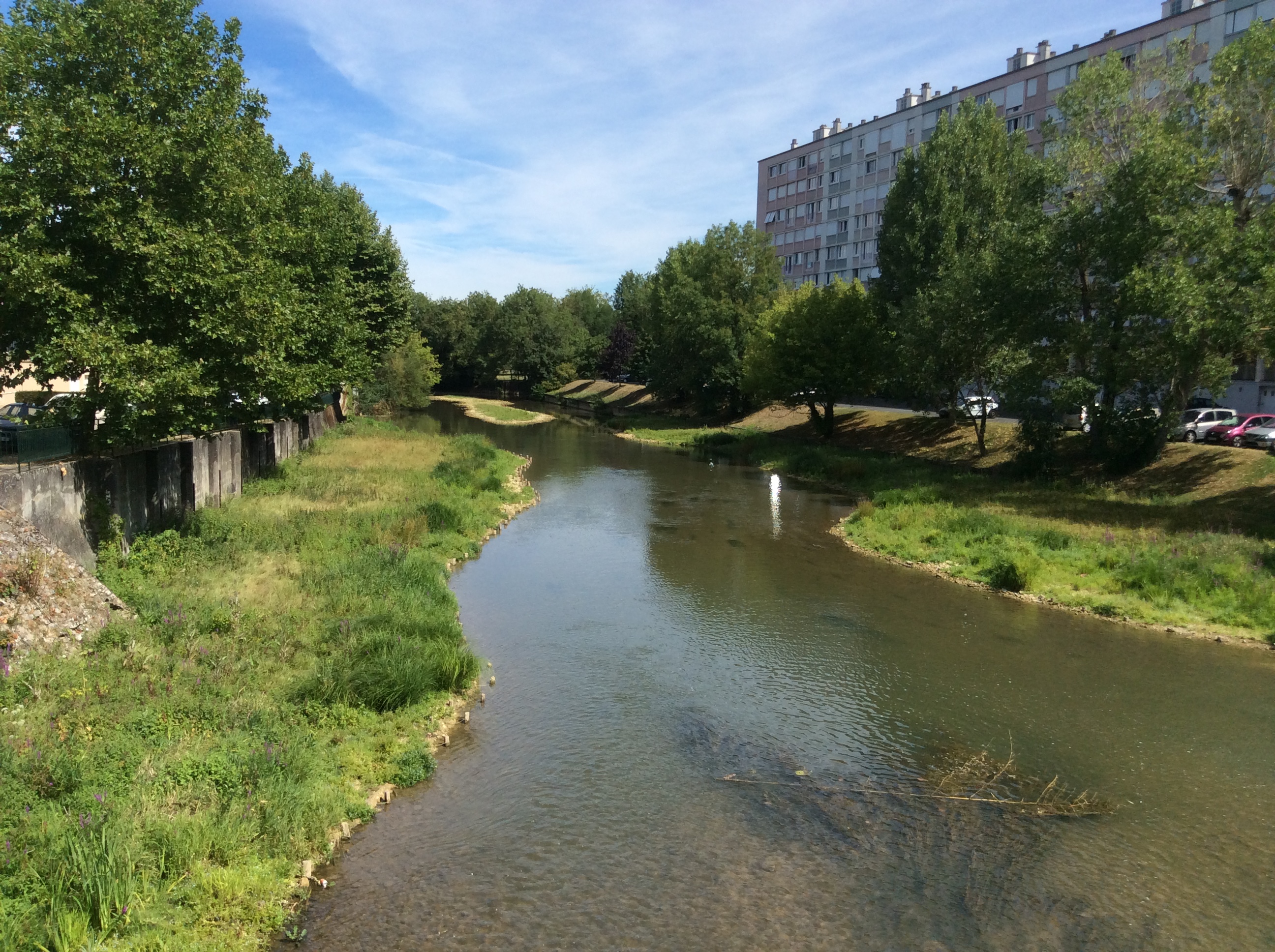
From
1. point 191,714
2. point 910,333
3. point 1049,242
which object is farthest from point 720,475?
point 191,714

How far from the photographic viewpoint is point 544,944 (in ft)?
28.4

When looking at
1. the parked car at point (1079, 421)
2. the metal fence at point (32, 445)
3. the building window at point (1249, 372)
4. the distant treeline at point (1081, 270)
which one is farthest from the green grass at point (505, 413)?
the metal fence at point (32, 445)

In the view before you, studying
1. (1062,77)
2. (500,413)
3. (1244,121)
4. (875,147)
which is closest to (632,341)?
(500,413)

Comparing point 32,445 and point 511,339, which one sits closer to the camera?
point 32,445

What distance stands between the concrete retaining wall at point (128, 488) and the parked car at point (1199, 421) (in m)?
39.7

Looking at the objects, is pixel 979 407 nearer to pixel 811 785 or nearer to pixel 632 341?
pixel 811 785

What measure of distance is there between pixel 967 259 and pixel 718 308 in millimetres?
30777

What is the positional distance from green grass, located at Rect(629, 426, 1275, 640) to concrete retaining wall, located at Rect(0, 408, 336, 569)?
20.8 metres

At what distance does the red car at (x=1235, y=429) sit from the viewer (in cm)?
3778

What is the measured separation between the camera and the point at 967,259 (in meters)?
39.8

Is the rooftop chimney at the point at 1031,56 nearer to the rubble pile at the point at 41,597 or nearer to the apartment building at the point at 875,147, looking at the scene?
the apartment building at the point at 875,147

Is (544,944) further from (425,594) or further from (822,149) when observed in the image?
(822,149)

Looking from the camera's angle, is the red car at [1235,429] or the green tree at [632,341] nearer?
the red car at [1235,429]

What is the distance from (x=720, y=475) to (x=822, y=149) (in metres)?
59.2
